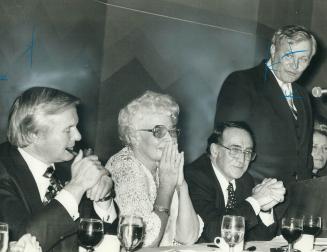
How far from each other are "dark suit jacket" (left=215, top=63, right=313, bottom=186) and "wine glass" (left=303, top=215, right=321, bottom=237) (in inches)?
39.9

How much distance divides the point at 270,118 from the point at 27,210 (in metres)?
1.90

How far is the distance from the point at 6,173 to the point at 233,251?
37.1 inches

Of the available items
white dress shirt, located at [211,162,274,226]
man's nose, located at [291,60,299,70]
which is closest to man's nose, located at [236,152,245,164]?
white dress shirt, located at [211,162,274,226]

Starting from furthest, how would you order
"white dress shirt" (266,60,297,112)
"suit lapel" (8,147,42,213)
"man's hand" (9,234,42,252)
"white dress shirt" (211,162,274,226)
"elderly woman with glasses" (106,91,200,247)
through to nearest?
"white dress shirt" (266,60,297,112) < "white dress shirt" (211,162,274,226) < "elderly woman with glasses" (106,91,200,247) < "suit lapel" (8,147,42,213) < "man's hand" (9,234,42,252)

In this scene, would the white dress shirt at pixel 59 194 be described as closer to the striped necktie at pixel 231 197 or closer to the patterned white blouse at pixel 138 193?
the patterned white blouse at pixel 138 193

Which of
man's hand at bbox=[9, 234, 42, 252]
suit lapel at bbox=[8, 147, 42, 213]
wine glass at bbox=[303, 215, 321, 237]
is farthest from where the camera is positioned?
wine glass at bbox=[303, 215, 321, 237]

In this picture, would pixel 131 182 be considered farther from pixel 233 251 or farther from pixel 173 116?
pixel 233 251

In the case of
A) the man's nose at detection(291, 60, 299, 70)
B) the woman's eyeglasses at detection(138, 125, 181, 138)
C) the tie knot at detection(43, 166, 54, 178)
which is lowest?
the tie knot at detection(43, 166, 54, 178)

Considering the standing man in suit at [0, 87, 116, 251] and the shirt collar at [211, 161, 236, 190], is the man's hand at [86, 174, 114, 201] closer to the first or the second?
the standing man in suit at [0, 87, 116, 251]

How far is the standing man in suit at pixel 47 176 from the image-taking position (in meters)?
2.03

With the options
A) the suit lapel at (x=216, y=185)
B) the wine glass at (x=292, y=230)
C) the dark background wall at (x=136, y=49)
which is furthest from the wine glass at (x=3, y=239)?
the dark background wall at (x=136, y=49)

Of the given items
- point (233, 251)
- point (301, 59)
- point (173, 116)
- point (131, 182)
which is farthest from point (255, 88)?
point (233, 251)

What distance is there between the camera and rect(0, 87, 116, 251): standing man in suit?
2.03 m

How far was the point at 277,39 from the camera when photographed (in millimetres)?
3510
